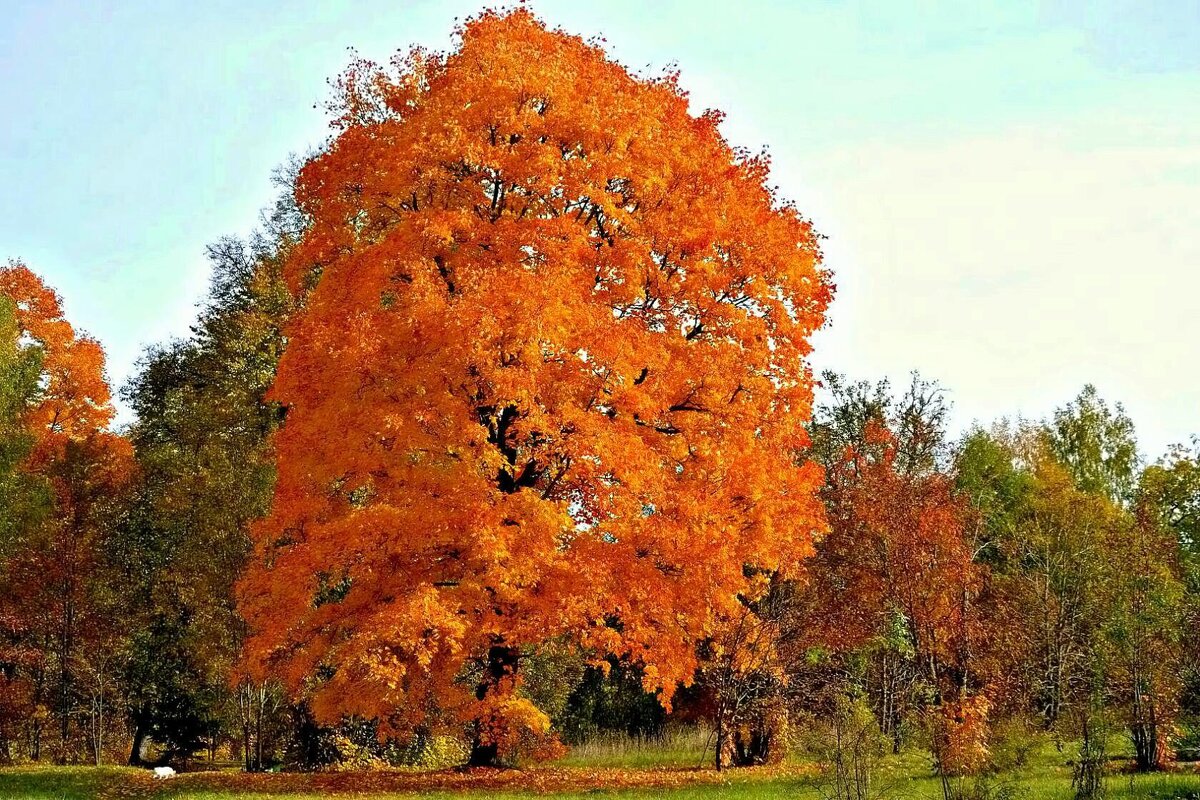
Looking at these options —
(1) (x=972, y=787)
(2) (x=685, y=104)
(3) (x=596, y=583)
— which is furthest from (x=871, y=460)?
(1) (x=972, y=787)

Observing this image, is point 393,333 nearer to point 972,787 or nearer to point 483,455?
point 483,455

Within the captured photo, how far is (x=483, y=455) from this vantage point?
22.0m

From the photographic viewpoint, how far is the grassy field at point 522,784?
65.7 feet

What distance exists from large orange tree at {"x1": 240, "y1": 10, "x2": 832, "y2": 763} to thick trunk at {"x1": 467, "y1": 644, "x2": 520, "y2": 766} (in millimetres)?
103

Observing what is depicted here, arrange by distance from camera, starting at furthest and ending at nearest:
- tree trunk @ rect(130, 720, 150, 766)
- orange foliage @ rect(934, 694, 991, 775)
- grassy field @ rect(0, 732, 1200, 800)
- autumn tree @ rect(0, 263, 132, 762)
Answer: autumn tree @ rect(0, 263, 132, 762) → tree trunk @ rect(130, 720, 150, 766) → grassy field @ rect(0, 732, 1200, 800) → orange foliage @ rect(934, 694, 991, 775)

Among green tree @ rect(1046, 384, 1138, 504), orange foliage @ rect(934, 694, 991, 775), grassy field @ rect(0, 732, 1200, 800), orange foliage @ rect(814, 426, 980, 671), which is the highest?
green tree @ rect(1046, 384, 1138, 504)

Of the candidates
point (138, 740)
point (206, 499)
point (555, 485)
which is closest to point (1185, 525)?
point (555, 485)

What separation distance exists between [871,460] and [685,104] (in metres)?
20.0

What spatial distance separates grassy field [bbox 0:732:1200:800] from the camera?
20016mm

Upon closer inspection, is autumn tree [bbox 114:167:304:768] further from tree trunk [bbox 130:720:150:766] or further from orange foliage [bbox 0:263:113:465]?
orange foliage [bbox 0:263:113:465]

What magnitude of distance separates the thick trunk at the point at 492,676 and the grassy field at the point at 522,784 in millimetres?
887

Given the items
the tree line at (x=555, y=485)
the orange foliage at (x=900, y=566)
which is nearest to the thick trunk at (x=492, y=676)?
the tree line at (x=555, y=485)

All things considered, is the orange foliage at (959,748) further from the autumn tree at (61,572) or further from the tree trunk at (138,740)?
the autumn tree at (61,572)

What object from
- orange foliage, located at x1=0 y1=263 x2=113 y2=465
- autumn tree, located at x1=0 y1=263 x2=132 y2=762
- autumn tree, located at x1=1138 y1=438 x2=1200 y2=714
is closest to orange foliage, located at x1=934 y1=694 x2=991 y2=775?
autumn tree, located at x1=1138 y1=438 x2=1200 y2=714
